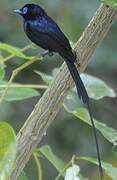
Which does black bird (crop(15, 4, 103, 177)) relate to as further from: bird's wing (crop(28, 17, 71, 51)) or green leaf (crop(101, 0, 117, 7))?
green leaf (crop(101, 0, 117, 7))

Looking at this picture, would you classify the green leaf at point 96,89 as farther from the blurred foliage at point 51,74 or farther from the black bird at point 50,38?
the blurred foliage at point 51,74

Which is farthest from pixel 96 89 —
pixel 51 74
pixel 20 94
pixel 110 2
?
pixel 51 74

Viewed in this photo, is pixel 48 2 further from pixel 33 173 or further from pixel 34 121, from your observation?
pixel 34 121

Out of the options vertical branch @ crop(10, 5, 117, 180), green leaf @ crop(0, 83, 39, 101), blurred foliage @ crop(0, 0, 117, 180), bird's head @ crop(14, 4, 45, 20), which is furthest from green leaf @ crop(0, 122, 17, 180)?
blurred foliage @ crop(0, 0, 117, 180)

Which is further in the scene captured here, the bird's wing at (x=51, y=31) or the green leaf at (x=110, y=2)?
the bird's wing at (x=51, y=31)

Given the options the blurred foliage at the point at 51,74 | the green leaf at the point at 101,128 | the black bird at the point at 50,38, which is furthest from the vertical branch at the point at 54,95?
the blurred foliage at the point at 51,74

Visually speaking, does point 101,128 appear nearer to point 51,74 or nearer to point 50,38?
point 50,38
